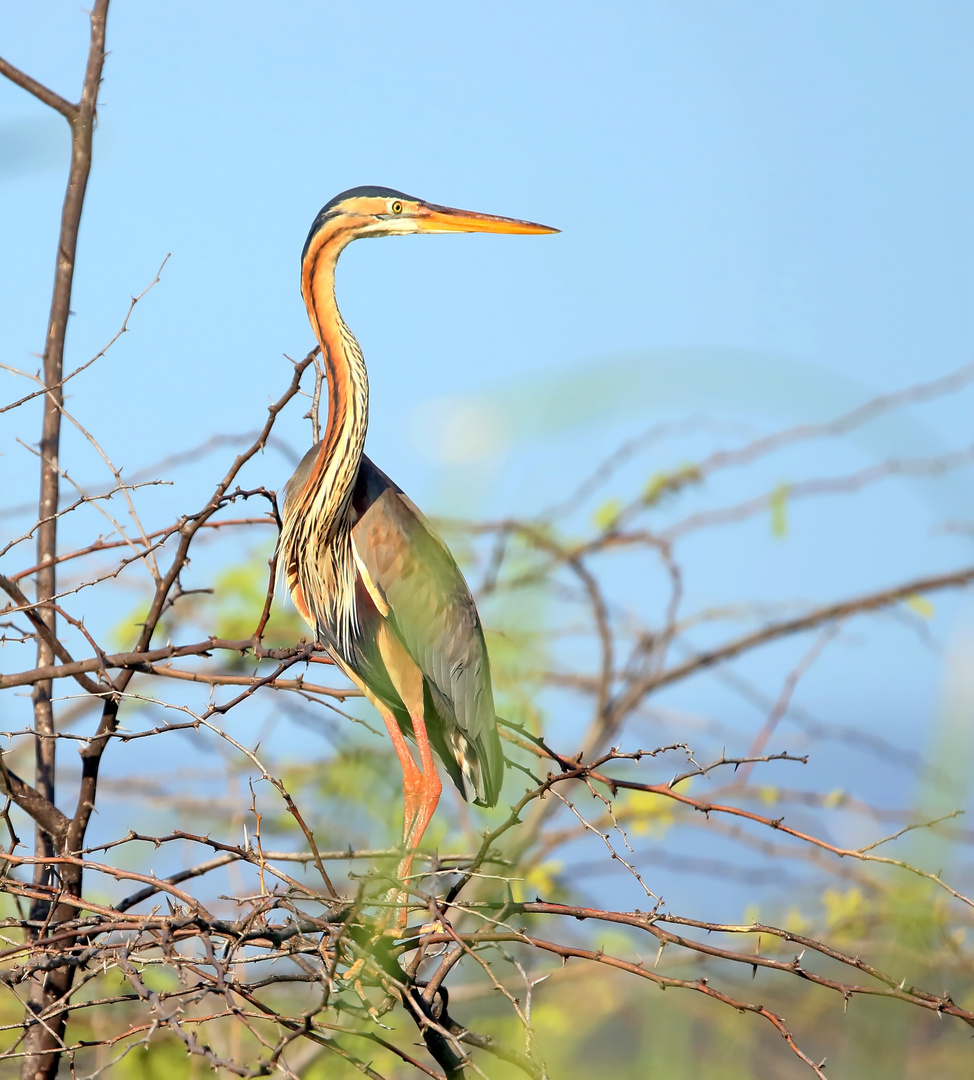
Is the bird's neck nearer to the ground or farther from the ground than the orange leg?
farther from the ground

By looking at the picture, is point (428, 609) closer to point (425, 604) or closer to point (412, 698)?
point (425, 604)

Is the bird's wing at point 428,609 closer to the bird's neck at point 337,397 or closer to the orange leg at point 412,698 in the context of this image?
the orange leg at point 412,698

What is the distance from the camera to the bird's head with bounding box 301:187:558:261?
3203mm

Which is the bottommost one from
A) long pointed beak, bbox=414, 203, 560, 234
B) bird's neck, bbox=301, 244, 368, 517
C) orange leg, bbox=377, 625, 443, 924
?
orange leg, bbox=377, 625, 443, 924

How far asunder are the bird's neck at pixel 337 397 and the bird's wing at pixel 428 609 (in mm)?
218

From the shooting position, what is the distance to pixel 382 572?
3309 millimetres

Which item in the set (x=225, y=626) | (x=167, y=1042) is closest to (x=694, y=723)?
(x=225, y=626)

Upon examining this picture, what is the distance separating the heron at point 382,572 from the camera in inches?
124

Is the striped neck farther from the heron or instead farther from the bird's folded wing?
the bird's folded wing

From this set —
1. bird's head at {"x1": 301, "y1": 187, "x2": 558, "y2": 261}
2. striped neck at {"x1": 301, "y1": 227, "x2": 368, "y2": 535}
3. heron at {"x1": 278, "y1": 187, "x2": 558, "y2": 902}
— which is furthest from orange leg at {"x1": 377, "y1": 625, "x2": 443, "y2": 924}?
bird's head at {"x1": 301, "y1": 187, "x2": 558, "y2": 261}

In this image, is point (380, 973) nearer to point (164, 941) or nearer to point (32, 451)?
point (164, 941)

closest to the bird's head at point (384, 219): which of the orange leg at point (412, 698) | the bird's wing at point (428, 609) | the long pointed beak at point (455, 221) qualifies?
the long pointed beak at point (455, 221)

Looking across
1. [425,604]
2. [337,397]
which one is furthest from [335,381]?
[425,604]

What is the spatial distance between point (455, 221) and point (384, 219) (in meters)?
0.20
